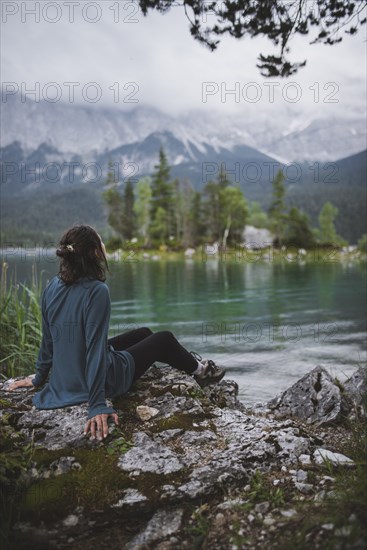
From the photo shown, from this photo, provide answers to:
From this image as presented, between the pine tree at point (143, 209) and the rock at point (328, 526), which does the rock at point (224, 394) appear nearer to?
the rock at point (328, 526)

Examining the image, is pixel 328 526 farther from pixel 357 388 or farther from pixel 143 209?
pixel 143 209

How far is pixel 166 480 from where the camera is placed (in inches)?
120

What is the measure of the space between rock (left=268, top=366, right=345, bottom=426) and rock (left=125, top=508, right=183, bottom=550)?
368cm

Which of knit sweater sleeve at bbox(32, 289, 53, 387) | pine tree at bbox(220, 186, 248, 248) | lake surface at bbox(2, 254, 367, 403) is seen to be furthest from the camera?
pine tree at bbox(220, 186, 248, 248)

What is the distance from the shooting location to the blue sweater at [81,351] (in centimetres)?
363

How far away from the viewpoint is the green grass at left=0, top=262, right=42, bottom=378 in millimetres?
7578

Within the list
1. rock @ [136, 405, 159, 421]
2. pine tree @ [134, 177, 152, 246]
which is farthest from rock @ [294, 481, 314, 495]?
pine tree @ [134, 177, 152, 246]

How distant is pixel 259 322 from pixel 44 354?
14254mm

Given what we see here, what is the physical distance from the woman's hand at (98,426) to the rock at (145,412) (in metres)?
0.46

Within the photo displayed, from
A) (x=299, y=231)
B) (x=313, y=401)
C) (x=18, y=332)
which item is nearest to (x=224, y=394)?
(x=313, y=401)

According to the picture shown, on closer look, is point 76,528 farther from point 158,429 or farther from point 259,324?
point 259,324

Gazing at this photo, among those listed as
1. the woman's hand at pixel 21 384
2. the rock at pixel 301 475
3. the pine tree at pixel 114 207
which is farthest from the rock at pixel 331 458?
the pine tree at pixel 114 207

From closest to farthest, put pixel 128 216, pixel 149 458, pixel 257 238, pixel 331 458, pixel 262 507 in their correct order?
pixel 262 507 → pixel 149 458 → pixel 331 458 → pixel 128 216 → pixel 257 238

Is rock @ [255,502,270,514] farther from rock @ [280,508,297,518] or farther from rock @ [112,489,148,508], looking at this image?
rock @ [112,489,148,508]
